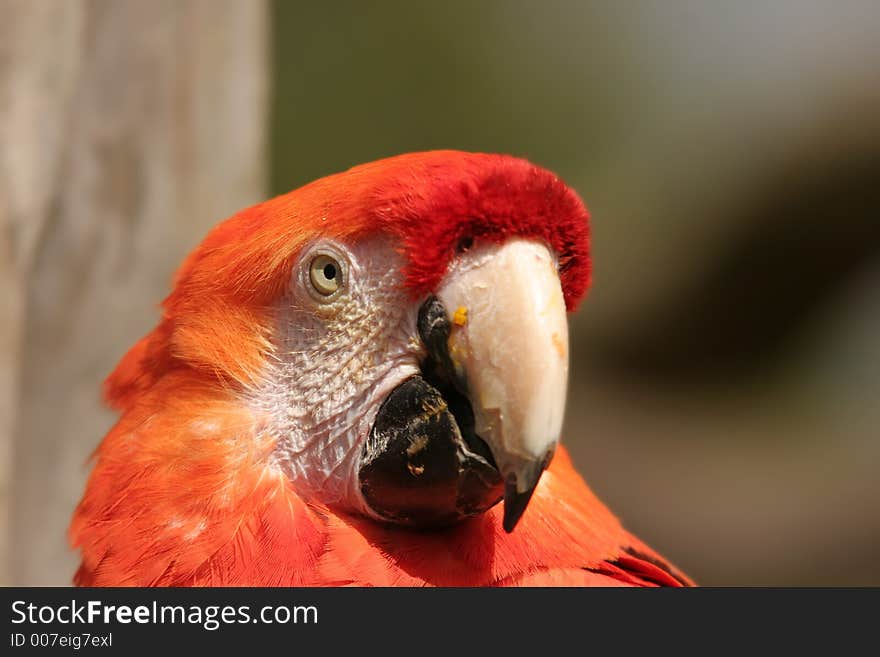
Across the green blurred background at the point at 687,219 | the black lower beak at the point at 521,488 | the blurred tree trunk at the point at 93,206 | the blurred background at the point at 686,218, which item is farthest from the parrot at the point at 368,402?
the green blurred background at the point at 687,219

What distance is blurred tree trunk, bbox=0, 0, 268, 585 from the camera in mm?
1539

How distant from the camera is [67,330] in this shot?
1706mm

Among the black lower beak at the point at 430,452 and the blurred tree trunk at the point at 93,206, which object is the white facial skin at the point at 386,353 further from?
the blurred tree trunk at the point at 93,206

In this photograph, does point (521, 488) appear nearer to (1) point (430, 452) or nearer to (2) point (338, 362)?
(1) point (430, 452)

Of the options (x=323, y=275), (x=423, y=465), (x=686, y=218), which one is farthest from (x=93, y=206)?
(x=686, y=218)

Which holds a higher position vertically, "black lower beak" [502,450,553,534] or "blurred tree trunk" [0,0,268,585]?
"blurred tree trunk" [0,0,268,585]

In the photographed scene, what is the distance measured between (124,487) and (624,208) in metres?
3.22

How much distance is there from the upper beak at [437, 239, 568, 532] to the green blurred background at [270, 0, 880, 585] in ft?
9.35

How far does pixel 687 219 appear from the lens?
3.70 metres

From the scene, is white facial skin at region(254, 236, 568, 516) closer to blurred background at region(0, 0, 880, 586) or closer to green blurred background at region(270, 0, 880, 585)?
blurred background at region(0, 0, 880, 586)

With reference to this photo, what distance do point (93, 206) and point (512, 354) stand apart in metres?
1.13

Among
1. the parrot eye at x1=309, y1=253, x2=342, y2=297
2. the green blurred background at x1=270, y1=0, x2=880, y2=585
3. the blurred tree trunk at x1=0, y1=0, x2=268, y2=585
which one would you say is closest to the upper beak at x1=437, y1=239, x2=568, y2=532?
the parrot eye at x1=309, y1=253, x2=342, y2=297
